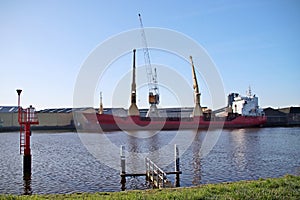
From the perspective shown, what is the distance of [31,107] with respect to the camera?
18422 millimetres

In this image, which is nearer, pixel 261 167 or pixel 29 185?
pixel 29 185

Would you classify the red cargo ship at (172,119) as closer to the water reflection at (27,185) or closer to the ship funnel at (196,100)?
the ship funnel at (196,100)

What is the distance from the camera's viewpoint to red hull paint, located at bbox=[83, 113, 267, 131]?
70.4 meters

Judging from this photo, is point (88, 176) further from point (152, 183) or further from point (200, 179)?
point (200, 179)

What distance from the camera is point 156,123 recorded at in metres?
74.5

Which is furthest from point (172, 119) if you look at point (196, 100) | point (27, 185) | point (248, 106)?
point (27, 185)

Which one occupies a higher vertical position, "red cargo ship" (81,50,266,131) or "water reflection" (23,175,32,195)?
"red cargo ship" (81,50,266,131)

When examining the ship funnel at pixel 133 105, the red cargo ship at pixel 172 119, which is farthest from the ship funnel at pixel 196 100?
the ship funnel at pixel 133 105

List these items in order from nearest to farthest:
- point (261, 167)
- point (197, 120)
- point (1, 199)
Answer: point (1, 199) → point (261, 167) → point (197, 120)

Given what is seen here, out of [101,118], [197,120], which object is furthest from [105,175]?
[197,120]

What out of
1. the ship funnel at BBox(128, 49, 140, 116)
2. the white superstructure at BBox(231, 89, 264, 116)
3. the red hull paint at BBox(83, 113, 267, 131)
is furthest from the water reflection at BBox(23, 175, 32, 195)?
the white superstructure at BBox(231, 89, 264, 116)

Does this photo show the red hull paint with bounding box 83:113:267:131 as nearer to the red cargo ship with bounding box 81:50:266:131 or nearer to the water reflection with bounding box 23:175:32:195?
the red cargo ship with bounding box 81:50:266:131

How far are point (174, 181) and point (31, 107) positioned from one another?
9.14m

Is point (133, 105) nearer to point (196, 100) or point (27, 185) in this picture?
point (196, 100)
